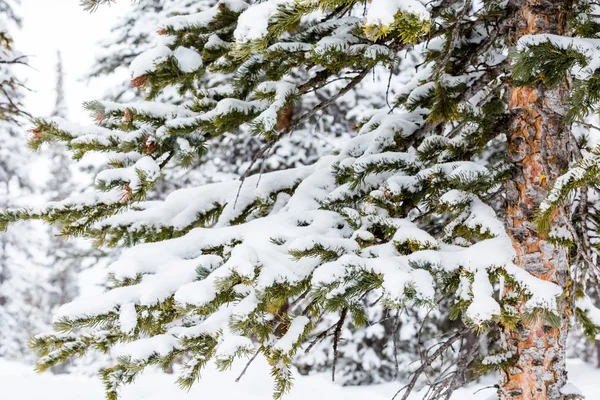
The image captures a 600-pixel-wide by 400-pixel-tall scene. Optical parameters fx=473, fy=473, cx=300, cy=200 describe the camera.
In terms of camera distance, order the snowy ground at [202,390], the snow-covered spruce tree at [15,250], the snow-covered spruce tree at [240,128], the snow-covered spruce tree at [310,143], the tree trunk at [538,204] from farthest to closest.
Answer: the snow-covered spruce tree at [15,250], the snow-covered spruce tree at [310,143], the snow-covered spruce tree at [240,128], the snowy ground at [202,390], the tree trunk at [538,204]

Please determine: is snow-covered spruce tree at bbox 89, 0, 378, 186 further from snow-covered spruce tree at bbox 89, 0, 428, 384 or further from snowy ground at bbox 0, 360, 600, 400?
snowy ground at bbox 0, 360, 600, 400

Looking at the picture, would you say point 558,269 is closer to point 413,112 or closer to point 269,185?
point 413,112

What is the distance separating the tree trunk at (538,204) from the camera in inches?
100

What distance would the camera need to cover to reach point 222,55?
2949 millimetres

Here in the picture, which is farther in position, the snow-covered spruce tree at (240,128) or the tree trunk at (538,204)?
the snow-covered spruce tree at (240,128)

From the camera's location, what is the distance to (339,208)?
9.57 feet

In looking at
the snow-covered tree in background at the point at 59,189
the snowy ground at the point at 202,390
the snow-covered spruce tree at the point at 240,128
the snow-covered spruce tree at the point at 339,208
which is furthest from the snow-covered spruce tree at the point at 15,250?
the snow-covered spruce tree at the point at 339,208

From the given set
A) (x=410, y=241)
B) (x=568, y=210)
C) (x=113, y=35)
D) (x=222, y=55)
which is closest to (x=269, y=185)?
(x=222, y=55)

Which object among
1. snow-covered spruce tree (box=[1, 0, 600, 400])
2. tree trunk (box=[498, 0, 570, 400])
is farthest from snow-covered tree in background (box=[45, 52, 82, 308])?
tree trunk (box=[498, 0, 570, 400])

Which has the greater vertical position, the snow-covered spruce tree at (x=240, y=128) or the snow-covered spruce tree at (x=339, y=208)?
the snow-covered spruce tree at (x=240, y=128)

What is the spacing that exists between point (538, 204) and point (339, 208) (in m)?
1.11

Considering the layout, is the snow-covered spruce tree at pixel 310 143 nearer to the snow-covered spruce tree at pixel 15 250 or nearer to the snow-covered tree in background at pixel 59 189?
the snow-covered spruce tree at pixel 15 250

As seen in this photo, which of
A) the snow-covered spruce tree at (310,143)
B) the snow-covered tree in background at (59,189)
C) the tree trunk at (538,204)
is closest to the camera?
the tree trunk at (538,204)

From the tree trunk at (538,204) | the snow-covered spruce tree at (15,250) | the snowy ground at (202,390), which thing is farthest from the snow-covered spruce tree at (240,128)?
the tree trunk at (538,204)
